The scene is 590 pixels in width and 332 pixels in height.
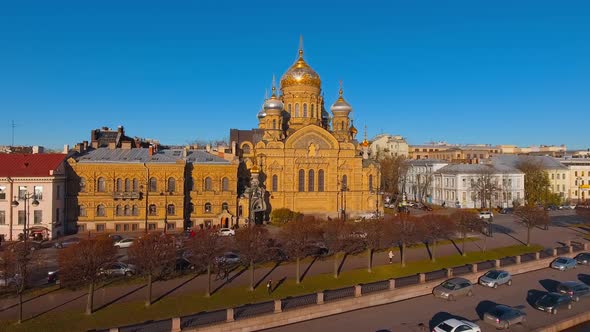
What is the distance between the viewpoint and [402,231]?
102 feet

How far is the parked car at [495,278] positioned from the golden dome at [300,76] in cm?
3762

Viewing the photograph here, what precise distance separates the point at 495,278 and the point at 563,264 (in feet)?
28.2

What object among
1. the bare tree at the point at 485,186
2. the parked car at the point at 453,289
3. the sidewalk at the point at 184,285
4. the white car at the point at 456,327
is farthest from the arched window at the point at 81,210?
the bare tree at the point at 485,186

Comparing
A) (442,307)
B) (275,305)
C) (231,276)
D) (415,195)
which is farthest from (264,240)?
(415,195)

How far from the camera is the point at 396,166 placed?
80.4m

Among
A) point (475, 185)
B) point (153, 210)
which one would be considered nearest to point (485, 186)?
point (475, 185)

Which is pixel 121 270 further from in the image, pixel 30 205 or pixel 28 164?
pixel 28 164

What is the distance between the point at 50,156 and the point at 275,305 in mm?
31236

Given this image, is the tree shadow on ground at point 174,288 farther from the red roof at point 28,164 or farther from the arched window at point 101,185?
the red roof at point 28,164

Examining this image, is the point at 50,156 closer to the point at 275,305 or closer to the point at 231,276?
the point at 231,276

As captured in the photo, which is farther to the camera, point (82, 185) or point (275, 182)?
point (275, 182)

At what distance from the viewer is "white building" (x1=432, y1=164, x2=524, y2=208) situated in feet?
209

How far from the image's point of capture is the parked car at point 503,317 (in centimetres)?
2048

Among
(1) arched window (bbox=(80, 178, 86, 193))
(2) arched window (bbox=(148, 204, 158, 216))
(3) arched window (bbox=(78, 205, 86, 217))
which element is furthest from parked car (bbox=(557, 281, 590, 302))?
(1) arched window (bbox=(80, 178, 86, 193))
